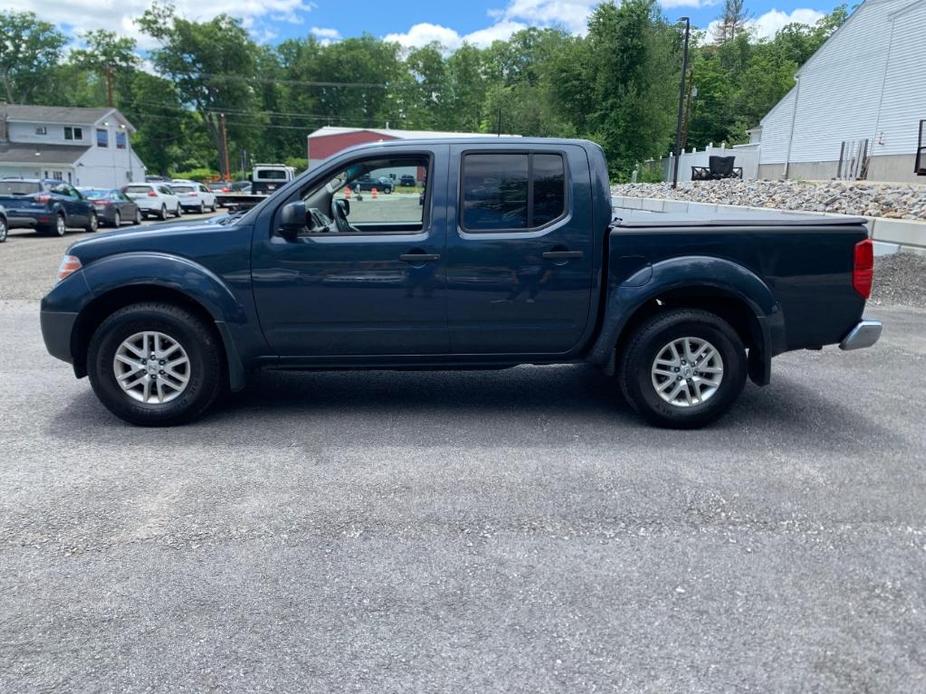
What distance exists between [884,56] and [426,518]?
110 ft

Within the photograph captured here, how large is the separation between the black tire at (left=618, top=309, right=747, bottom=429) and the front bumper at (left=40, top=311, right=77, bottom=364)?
12.3 ft

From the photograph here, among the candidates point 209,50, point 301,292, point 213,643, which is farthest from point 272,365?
point 209,50

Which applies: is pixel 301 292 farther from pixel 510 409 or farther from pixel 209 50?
pixel 209 50

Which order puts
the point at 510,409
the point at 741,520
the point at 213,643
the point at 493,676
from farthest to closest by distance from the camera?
the point at 510,409 → the point at 741,520 → the point at 213,643 → the point at 493,676

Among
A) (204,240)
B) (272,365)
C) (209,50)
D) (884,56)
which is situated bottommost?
(272,365)

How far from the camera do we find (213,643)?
2.77 metres

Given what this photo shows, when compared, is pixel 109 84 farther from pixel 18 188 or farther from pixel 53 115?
pixel 18 188

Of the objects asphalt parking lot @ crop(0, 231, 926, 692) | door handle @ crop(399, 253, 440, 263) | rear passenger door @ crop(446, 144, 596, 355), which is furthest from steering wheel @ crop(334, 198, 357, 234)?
asphalt parking lot @ crop(0, 231, 926, 692)

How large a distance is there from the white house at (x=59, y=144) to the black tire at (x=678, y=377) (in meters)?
56.8

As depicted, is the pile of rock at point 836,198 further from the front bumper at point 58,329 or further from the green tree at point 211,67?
the green tree at point 211,67

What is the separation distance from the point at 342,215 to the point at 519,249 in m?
1.32

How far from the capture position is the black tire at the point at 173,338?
4.97 meters

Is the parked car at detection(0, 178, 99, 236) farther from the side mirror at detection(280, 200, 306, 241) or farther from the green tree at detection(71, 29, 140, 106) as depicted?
the green tree at detection(71, 29, 140, 106)

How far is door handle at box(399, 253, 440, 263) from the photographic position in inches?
196
